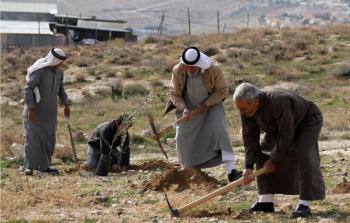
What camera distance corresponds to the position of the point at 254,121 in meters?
7.80

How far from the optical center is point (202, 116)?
10.4 m

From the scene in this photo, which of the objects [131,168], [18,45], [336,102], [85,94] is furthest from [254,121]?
[18,45]

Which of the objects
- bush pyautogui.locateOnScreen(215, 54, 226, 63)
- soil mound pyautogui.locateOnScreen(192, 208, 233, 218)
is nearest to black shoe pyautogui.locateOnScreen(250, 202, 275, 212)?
soil mound pyautogui.locateOnScreen(192, 208, 233, 218)

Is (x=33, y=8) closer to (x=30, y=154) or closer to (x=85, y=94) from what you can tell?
(x=85, y=94)

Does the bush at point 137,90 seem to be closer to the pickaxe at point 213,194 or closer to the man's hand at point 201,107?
the man's hand at point 201,107

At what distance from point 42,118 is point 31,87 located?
493 millimetres

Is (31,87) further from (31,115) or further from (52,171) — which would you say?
(52,171)

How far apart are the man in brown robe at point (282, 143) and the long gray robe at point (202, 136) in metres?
2.23

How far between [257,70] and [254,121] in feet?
82.8

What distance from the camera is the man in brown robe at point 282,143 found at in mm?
7508

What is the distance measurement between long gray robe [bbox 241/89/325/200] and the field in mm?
299

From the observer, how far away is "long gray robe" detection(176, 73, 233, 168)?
1036 centimetres

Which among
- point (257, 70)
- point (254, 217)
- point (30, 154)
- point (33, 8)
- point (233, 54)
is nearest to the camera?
Answer: point (254, 217)

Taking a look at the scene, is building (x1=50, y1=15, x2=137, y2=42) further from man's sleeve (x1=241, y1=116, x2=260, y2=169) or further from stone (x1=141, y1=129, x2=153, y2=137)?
man's sleeve (x1=241, y1=116, x2=260, y2=169)
